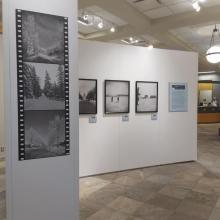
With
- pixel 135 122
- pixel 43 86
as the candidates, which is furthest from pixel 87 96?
pixel 43 86

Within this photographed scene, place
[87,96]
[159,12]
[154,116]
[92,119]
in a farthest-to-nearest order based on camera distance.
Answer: [159,12] → [154,116] → [92,119] → [87,96]

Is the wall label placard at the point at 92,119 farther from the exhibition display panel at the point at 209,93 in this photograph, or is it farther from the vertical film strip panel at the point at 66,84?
the exhibition display panel at the point at 209,93

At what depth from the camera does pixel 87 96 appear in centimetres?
487

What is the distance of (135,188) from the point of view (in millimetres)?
4402

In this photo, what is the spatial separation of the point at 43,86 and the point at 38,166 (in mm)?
764

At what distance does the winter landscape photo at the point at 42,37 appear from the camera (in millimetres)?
2109

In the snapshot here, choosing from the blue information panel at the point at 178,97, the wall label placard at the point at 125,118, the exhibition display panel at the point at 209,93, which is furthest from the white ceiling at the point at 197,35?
the exhibition display panel at the point at 209,93

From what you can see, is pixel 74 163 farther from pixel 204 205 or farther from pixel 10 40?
pixel 204 205

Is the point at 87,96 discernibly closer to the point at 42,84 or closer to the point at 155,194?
the point at 155,194

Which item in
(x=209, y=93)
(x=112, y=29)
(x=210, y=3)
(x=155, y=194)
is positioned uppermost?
(x=210, y=3)

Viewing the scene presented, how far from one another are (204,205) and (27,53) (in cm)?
340

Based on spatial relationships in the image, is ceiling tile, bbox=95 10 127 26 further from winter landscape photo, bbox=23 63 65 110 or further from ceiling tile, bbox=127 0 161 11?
winter landscape photo, bbox=23 63 65 110

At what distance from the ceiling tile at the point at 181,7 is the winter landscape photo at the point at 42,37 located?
180 inches

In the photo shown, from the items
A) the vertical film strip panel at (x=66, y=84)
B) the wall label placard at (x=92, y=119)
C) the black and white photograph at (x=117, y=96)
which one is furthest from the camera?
the black and white photograph at (x=117, y=96)
